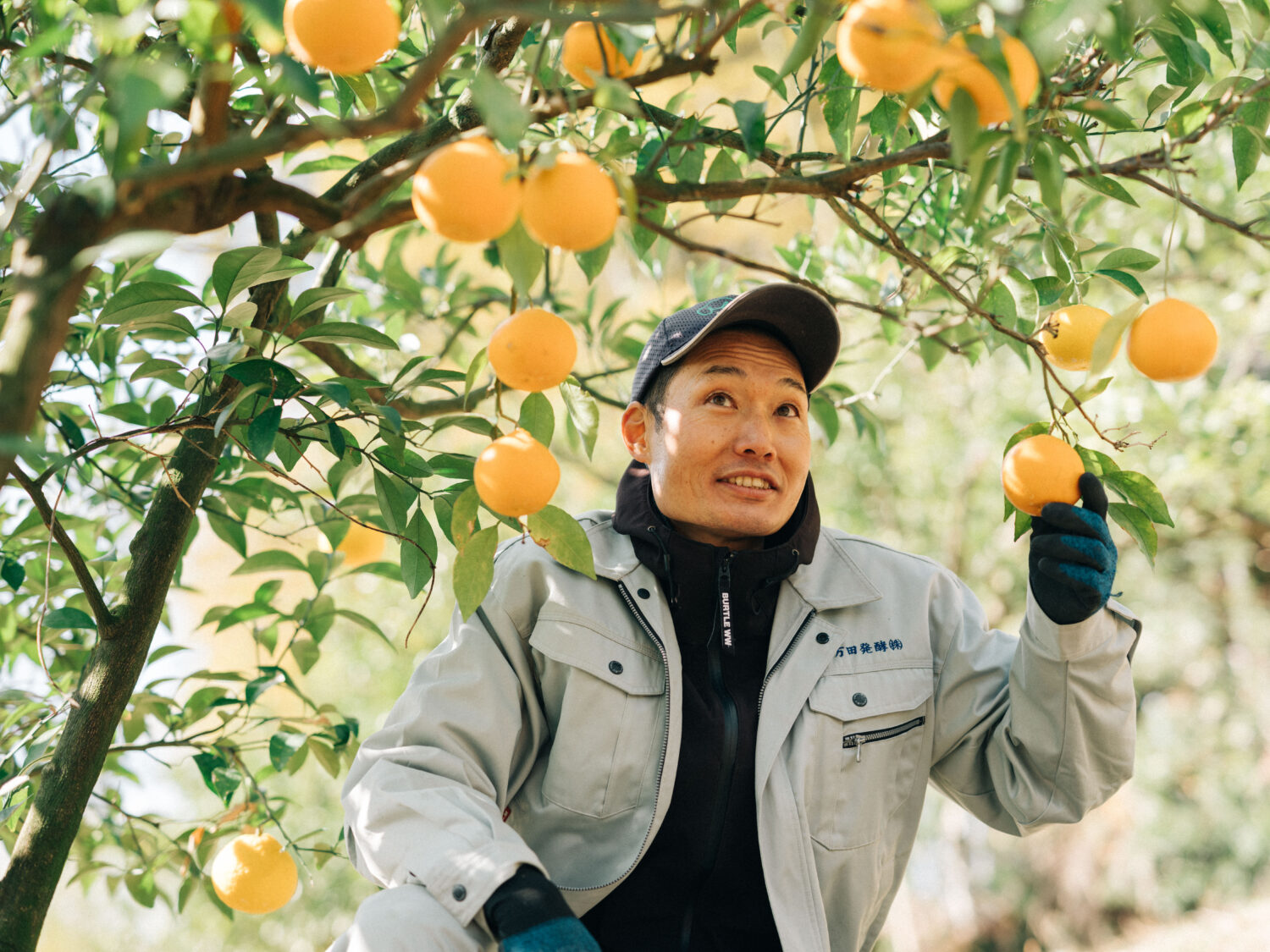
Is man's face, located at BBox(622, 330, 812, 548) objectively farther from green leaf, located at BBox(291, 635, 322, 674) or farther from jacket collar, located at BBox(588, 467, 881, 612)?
green leaf, located at BBox(291, 635, 322, 674)

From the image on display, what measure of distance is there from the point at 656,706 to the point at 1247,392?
3471mm

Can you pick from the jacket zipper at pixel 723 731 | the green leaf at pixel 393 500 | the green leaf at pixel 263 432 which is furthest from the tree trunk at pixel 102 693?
the jacket zipper at pixel 723 731

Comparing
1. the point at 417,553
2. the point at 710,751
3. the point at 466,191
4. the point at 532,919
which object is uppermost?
the point at 466,191

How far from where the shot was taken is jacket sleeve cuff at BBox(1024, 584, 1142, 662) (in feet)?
4.29

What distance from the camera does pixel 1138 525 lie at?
1171 millimetres

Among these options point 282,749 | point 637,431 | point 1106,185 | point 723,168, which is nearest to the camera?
point 1106,185

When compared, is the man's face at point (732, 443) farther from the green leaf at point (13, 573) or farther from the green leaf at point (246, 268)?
the green leaf at point (13, 573)

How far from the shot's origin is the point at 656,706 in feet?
4.89

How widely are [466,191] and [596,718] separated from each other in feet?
2.98

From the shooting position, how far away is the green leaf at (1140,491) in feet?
3.93

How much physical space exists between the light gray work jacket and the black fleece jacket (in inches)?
1.5

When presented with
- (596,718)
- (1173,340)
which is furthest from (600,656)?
(1173,340)

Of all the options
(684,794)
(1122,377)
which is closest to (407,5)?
(684,794)

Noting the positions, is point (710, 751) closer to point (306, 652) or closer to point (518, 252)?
point (306, 652)
